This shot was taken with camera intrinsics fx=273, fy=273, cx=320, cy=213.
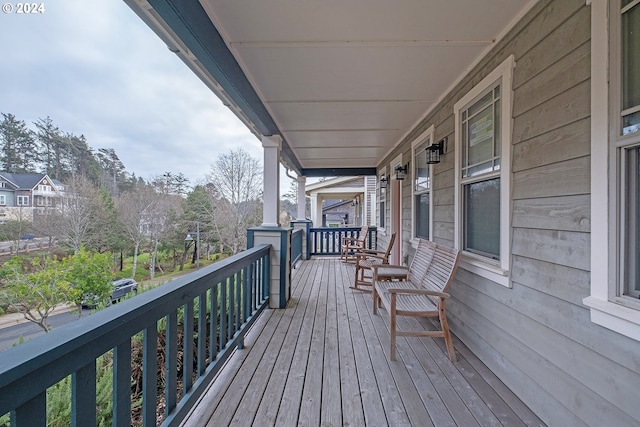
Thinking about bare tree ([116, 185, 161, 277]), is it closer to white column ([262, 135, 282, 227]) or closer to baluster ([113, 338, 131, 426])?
white column ([262, 135, 282, 227])

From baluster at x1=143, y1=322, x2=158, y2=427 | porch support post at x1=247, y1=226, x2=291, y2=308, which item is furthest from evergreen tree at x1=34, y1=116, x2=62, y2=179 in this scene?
baluster at x1=143, y1=322, x2=158, y2=427

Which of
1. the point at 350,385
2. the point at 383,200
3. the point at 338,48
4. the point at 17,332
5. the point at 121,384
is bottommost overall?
the point at 17,332

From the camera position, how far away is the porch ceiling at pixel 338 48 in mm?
1656

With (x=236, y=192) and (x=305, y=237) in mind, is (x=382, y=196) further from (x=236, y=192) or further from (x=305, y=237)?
(x=236, y=192)

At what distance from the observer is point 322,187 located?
38.9 ft

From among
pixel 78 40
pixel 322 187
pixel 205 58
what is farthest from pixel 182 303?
pixel 322 187

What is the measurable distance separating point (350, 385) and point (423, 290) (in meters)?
0.90

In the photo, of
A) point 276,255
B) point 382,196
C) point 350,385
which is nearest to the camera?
point 350,385

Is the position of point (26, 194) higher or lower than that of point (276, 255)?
higher

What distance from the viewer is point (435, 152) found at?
3062 mm

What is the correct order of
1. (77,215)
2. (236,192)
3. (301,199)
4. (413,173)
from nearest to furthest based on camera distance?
(413,173) < (77,215) < (301,199) < (236,192)

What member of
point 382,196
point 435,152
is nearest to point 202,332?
point 435,152

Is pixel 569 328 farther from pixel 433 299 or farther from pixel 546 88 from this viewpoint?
pixel 546 88

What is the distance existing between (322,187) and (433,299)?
31.5 ft
